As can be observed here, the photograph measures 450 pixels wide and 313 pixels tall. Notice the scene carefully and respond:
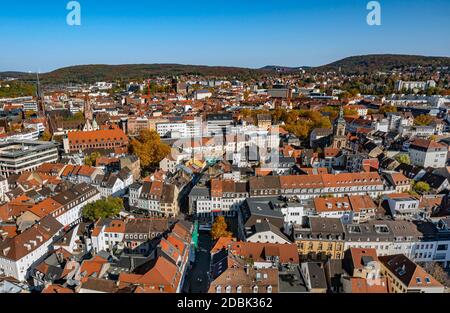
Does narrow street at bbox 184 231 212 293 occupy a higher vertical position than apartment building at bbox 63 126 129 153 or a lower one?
lower

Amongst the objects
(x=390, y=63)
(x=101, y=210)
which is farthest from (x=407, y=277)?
(x=390, y=63)

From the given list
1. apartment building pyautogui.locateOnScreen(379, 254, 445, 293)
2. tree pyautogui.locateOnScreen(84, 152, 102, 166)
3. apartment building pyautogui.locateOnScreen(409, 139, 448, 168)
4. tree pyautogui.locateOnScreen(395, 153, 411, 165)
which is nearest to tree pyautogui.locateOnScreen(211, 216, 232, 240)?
apartment building pyautogui.locateOnScreen(379, 254, 445, 293)

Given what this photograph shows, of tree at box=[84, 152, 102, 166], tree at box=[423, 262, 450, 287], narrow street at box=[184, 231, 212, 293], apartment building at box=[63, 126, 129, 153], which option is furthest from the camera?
apartment building at box=[63, 126, 129, 153]

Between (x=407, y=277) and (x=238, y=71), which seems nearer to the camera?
(x=407, y=277)

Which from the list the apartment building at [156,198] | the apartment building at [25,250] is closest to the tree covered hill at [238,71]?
the apartment building at [156,198]

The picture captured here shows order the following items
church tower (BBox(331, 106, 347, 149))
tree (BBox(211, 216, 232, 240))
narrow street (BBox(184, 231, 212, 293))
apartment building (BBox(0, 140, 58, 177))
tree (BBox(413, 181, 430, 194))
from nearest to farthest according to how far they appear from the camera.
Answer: narrow street (BBox(184, 231, 212, 293)), tree (BBox(211, 216, 232, 240)), tree (BBox(413, 181, 430, 194)), apartment building (BBox(0, 140, 58, 177)), church tower (BBox(331, 106, 347, 149))

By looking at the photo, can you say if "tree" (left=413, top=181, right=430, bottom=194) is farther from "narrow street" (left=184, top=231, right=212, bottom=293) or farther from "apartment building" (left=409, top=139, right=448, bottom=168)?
"narrow street" (left=184, top=231, right=212, bottom=293)

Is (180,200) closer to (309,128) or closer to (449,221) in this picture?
(449,221)

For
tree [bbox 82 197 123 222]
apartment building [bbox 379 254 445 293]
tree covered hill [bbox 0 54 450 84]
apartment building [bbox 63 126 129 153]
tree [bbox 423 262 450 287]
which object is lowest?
tree [bbox 423 262 450 287]

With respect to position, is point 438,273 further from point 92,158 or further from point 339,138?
point 92,158

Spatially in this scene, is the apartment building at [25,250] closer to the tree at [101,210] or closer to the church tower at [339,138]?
the tree at [101,210]
